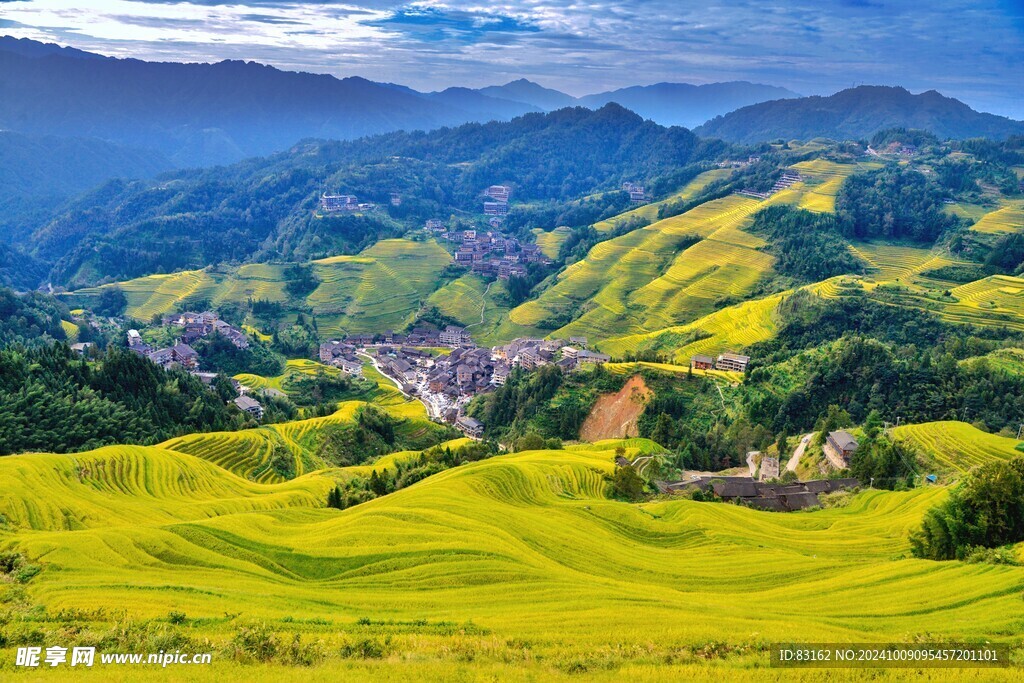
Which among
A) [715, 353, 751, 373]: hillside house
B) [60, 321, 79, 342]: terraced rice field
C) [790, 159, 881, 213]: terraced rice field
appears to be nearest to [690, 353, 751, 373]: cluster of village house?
[715, 353, 751, 373]: hillside house

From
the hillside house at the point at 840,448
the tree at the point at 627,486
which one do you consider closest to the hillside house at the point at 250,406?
the tree at the point at 627,486

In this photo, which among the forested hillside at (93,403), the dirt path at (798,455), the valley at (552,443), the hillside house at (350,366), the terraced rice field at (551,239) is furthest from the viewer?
the terraced rice field at (551,239)

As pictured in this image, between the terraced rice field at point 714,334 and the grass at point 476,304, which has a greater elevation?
the terraced rice field at point 714,334

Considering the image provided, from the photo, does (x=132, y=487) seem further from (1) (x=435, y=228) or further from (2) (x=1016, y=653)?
(1) (x=435, y=228)

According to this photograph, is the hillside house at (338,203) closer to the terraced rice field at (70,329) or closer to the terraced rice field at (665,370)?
the terraced rice field at (70,329)

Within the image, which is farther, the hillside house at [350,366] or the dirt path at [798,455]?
the hillside house at [350,366]

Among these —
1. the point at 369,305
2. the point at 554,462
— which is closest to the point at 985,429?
the point at 554,462

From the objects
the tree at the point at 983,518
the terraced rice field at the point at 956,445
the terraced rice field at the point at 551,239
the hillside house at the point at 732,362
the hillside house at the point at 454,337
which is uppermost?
the tree at the point at 983,518
